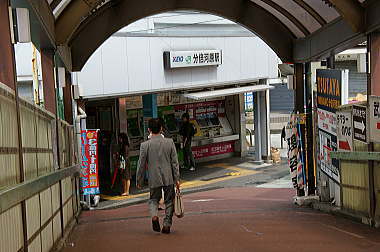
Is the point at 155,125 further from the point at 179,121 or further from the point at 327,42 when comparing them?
the point at 179,121

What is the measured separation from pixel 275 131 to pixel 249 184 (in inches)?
562

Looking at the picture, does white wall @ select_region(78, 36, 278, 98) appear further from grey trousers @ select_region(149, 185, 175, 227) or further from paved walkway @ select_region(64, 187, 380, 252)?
grey trousers @ select_region(149, 185, 175, 227)

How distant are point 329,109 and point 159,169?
134 inches

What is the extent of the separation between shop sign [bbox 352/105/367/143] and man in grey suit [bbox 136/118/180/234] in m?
2.52

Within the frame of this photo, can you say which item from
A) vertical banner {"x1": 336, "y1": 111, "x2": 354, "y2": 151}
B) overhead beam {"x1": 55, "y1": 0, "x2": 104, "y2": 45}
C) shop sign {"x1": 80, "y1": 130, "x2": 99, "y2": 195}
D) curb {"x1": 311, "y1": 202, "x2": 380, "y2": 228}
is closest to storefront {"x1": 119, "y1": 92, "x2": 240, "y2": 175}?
shop sign {"x1": 80, "y1": 130, "x2": 99, "y2": 195}

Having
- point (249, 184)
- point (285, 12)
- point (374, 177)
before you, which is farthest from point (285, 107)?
point (374, 177)

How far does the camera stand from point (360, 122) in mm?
7066

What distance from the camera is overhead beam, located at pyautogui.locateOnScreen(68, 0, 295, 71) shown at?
10156 millimetres

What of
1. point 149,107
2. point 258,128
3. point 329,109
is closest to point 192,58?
point 149,107

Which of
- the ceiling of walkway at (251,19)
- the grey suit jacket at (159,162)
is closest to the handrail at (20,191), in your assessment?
the grey suit jacket at (159,162)

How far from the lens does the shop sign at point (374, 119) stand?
6531mm

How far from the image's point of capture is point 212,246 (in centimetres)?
612

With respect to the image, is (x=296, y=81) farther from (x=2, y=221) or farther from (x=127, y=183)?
(x=2, y=221)

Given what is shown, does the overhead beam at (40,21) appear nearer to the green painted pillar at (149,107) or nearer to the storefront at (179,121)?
the storefront at (179,121)
